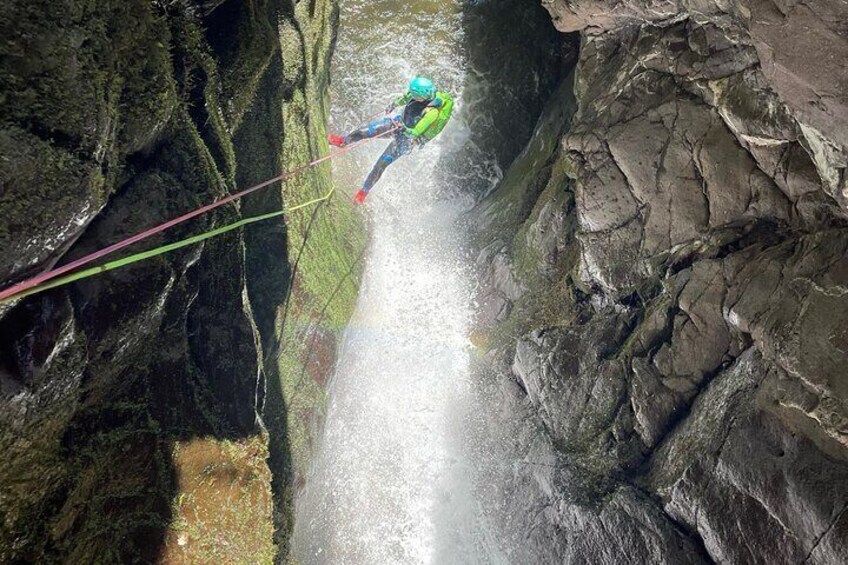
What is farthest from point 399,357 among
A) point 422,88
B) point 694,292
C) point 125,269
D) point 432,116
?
point 125,269

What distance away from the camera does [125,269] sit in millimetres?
4852

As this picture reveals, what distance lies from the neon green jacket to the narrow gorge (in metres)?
1.71

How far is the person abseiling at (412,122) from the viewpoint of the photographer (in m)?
9.98

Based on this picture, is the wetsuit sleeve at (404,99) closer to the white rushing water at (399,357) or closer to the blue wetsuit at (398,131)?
the blue wetsuit at (398,131)

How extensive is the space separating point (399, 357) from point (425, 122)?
460cm

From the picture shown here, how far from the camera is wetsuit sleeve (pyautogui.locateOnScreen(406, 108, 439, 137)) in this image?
10.0 metres

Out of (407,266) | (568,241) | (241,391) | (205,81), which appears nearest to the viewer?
(205,81)

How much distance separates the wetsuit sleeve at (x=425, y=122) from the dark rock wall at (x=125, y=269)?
9.56 feet

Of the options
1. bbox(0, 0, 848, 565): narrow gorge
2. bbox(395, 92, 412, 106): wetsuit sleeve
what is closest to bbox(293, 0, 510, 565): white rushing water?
bbox(0, 0, 848, 565): narrow gorge

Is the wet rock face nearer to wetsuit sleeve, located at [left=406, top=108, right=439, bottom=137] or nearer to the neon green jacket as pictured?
the neon green jacket

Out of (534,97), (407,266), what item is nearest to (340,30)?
(534,97)

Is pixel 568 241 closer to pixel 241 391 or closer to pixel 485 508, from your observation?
pixel 485 508

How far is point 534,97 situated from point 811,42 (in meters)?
7.89

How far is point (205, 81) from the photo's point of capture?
6.23 metres
